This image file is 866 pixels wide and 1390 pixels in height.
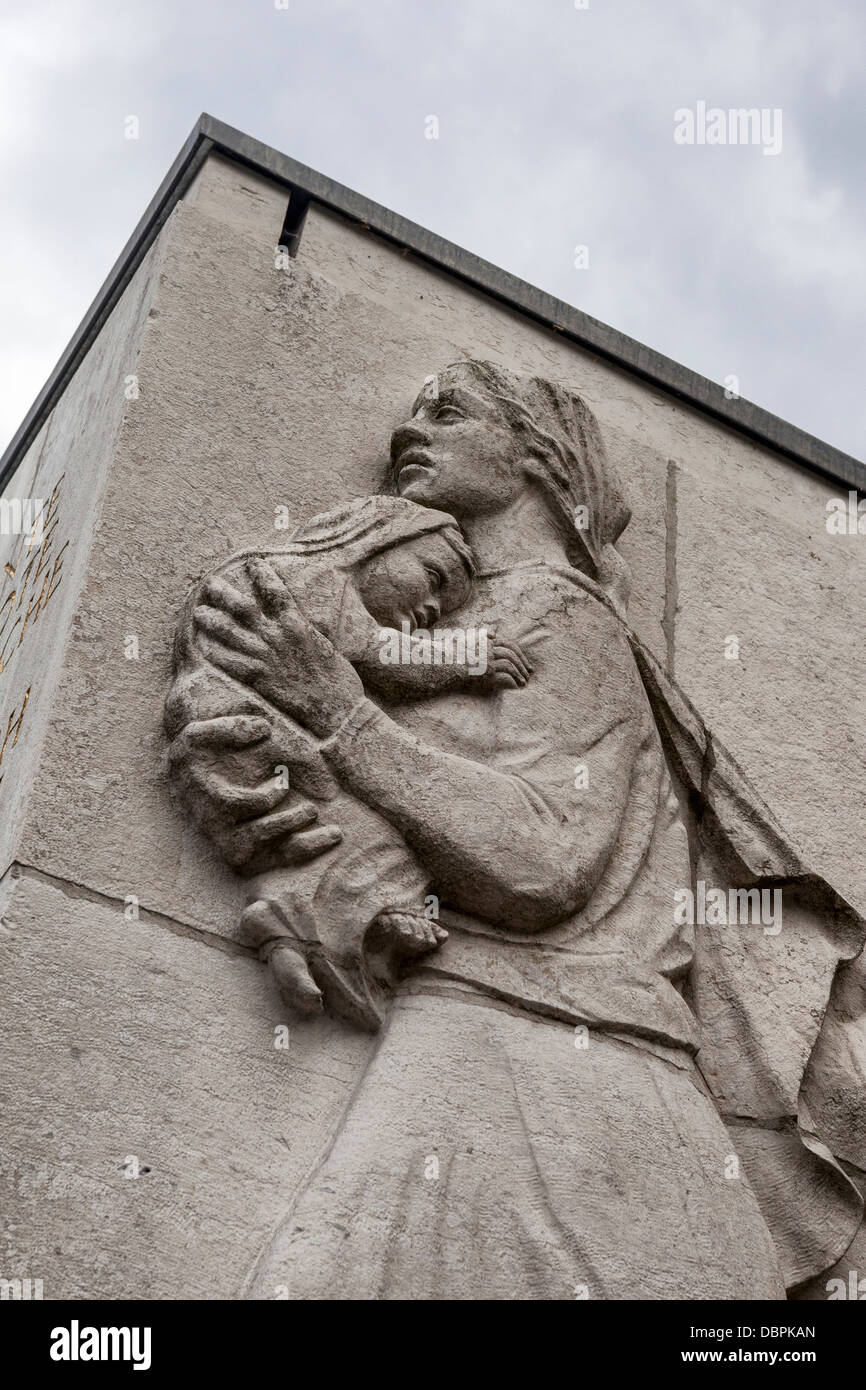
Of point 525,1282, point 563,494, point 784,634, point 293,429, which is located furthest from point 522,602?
point 525,1282

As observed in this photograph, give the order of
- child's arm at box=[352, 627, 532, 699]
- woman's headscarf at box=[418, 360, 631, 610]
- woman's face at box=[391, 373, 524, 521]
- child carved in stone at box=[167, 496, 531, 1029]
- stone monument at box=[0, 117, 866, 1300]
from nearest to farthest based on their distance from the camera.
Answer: stone monument at box=[0, 117, 866, 1300], child carved in stone at box=[167, 496, 531, 1029], child's arm at box=[352, 627, 532, 699], woman's face at box=[391, 373, 524, 521], woman's headscarf at box=[418, 360, 631, 610]

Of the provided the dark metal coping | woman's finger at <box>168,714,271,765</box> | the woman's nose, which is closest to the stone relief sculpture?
woman's finger at <box>168,714,271,765</box>

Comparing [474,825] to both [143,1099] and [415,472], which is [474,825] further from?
[415,472]

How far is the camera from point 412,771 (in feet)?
11.9

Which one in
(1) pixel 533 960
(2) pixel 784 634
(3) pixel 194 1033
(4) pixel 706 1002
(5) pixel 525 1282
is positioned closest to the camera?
(5) pixel 525 1282

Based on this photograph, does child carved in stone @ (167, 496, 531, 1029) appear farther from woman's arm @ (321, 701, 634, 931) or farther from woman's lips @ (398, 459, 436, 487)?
woman's lips @ (398, 459, 436, 487)

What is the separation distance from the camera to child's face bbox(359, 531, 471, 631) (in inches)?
158

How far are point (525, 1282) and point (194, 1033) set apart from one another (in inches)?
31.5

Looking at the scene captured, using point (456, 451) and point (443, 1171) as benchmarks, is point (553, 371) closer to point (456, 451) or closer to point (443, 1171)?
point (456, 451)

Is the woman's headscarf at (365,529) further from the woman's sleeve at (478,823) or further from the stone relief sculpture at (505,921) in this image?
the woman's sleeve at (478,823)

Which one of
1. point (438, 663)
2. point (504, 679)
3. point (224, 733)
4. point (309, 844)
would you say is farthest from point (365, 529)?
point (309, 844)

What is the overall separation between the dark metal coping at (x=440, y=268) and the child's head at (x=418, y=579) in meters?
1.40

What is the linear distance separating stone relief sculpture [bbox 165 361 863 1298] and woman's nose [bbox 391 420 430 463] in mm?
109

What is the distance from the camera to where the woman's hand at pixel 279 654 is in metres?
3.65
